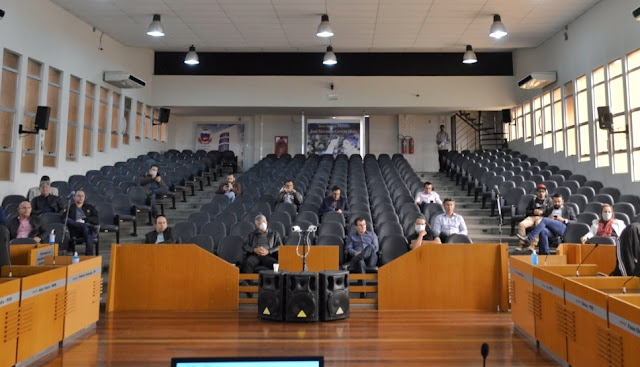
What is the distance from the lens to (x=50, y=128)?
1070cm

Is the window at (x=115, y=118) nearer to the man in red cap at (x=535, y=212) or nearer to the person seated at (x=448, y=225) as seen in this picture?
the person seated at (x=448, y=225)

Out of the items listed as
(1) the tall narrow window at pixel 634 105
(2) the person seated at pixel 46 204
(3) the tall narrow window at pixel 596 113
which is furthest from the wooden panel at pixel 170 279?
(3) the tall narrow window at pixel 596 113

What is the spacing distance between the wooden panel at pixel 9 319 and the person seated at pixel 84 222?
4138 mm

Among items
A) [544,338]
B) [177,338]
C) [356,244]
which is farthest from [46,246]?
[544,338]

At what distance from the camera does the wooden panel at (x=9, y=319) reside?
3.61m

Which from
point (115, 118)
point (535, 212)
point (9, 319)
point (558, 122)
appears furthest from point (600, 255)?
point (115, 118)

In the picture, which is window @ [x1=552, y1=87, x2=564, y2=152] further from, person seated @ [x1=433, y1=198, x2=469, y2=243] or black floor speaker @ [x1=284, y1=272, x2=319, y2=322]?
black floor speaker @ [x1=284, y1=272, x2=319, y2=322]

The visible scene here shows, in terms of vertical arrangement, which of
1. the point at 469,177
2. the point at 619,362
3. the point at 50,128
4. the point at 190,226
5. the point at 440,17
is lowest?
the point at 619,362

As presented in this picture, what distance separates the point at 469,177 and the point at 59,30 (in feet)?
33.7

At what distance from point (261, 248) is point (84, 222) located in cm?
329

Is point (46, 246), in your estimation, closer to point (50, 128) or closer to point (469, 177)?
point (50, 128)

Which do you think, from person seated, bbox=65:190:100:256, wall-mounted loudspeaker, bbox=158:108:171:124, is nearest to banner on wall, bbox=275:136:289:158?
wall-mounted loudspeaker, bbox=158:108:171:124

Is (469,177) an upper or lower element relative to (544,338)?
upper

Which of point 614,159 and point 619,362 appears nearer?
point 619,362
